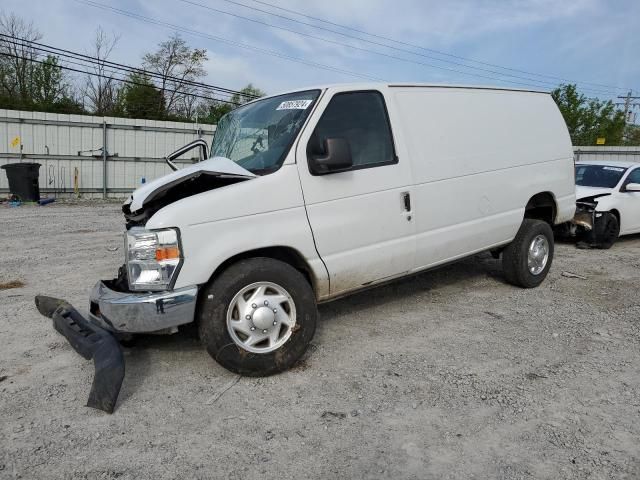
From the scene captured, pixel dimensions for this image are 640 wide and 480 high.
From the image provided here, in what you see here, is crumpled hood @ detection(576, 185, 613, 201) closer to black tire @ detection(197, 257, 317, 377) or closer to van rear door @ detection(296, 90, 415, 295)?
van rear door @ detection(296, 90, 415, 295)

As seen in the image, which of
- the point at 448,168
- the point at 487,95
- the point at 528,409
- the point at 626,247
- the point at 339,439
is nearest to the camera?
the point at 339,439

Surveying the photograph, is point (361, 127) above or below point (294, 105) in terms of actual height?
below

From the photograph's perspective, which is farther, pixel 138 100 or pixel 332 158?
pixel 138 100

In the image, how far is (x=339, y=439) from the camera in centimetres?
276

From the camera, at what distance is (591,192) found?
28.0 ft

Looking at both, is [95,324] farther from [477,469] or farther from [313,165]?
[477,469]

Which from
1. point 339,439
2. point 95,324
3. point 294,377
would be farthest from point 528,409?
point 95,324

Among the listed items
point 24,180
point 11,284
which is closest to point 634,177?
point 11,284

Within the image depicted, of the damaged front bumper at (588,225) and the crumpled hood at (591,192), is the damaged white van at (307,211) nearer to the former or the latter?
the damaged front bumper at (588,225)

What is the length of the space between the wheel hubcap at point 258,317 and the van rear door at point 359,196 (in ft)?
1.76

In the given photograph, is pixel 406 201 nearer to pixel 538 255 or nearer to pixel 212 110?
pixel 538 255

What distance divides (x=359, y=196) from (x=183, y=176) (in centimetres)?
134

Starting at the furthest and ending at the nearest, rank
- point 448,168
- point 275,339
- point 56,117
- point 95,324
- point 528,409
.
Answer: point 56,117 < point 448,168 < point 95,324 < point 275,339 < point 528,409

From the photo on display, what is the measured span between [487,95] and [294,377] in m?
3.50
